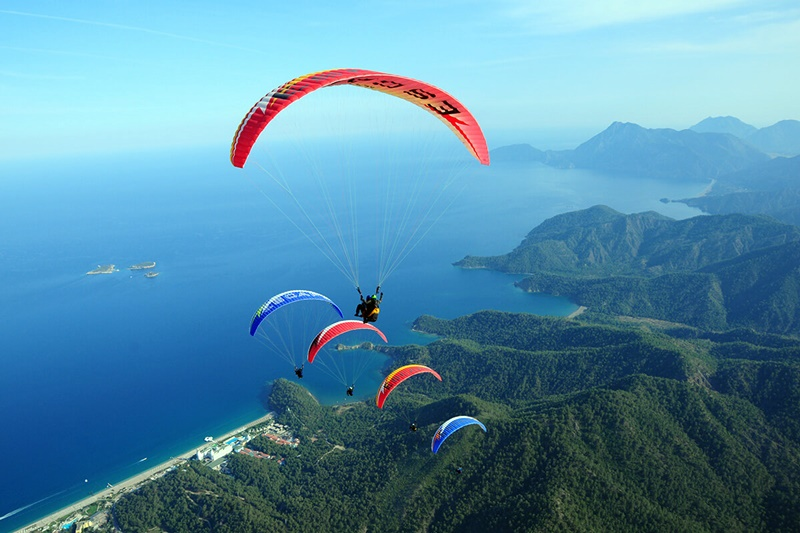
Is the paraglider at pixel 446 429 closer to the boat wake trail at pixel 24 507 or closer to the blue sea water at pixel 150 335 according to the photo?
the blue sea water at pixel 150 335

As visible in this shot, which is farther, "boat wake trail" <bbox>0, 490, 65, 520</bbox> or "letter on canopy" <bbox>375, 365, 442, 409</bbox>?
"boat wake trail" <bbox>0, 490, 65, 520</bbox>

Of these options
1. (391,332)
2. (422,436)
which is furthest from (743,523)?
(391,332)

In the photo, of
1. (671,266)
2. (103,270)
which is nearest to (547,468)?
(671,266)

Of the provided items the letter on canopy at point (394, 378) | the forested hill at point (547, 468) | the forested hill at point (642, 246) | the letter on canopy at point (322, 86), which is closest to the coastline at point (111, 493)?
the forested hill at point (547, 468)

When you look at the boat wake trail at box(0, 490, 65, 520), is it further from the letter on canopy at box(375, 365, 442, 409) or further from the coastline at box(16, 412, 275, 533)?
the letter on canopy at box(375, 365, 442, 409)

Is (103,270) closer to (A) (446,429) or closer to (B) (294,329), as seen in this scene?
(B) (294,329)

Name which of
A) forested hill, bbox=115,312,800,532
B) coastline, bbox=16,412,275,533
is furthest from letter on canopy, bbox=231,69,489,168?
coastline, bbox=16,412,275,533
